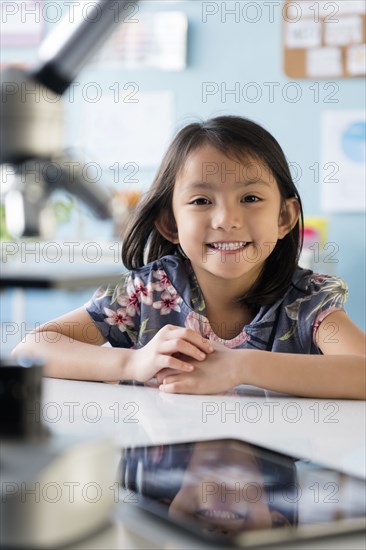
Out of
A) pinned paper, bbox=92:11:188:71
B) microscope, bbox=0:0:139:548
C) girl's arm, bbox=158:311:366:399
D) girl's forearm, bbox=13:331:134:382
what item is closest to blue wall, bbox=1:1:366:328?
pinned paper, bbox=92:11:188:71

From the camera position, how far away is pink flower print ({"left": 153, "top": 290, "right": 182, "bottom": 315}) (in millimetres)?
1394

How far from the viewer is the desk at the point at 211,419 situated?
0.70 meters

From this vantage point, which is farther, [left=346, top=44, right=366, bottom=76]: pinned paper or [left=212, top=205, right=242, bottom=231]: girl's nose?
[left=346, top=44, right=366, bottom=76]: pinned paper

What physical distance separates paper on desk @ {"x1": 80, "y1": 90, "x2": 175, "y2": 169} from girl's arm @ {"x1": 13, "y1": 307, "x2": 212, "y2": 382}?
2.30 meters

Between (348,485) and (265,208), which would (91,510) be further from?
(265,208)

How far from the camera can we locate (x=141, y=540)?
0.45m

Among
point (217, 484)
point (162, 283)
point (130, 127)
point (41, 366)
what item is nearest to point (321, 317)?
point (162, 283)

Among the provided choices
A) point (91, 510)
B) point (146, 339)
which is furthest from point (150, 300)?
point (91, 510)

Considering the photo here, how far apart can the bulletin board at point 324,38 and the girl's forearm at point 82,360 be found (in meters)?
2.40

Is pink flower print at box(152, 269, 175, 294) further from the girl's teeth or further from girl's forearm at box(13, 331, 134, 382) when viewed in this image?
girl's forearm at box(13, 331, 134, 382)

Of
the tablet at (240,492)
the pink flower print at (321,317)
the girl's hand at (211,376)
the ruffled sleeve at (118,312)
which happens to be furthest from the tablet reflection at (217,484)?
the ruffled sleeve at (118,312)

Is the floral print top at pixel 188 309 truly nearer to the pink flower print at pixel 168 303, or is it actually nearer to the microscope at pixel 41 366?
→ the pink flower print at pixel 168 303

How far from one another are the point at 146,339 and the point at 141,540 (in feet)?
3.10

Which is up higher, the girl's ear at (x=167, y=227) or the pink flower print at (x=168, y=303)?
the girl's ear at (x=167, y=227)
